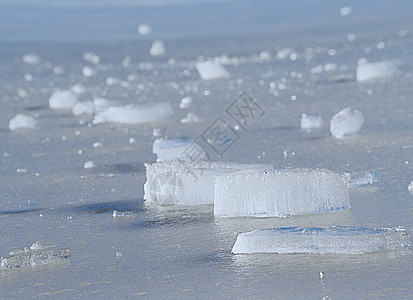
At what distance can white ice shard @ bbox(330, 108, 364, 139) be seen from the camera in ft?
14.0

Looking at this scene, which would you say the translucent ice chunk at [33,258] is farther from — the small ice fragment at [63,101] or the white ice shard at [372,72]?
the white ice shard at [372,72]

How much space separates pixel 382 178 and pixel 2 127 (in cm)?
317

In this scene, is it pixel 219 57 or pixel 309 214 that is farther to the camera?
pixel 219 57

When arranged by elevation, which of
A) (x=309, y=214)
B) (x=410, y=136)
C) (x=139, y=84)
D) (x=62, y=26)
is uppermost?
(x=62, y=26)

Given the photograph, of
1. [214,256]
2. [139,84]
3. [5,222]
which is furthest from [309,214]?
[139,84]

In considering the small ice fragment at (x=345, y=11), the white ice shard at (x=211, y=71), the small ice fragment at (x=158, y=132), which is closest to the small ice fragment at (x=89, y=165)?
the small ice fragment at (x=158, y=132)

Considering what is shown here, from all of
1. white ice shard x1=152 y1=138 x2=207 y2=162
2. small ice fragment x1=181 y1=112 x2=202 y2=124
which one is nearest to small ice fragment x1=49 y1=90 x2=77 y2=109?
small ice fragment x1=181 y1=112 x2=202 y2=124

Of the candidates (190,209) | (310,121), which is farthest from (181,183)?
(310,121)

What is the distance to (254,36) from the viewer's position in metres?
14.2

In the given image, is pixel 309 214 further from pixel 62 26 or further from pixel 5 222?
pixel 62 26

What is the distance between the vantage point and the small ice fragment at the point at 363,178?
10.3 feet

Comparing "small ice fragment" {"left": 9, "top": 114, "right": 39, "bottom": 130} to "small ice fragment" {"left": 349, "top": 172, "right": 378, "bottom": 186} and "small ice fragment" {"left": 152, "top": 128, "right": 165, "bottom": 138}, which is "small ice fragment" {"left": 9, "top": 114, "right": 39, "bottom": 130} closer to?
"small ice fragment" {"left": 152, "top": 128, "right": 165, "bottom": 138}

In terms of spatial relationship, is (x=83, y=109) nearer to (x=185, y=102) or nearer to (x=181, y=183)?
(x=185, y=102)

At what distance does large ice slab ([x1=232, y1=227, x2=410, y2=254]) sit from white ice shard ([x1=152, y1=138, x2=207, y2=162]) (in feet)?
4.81
